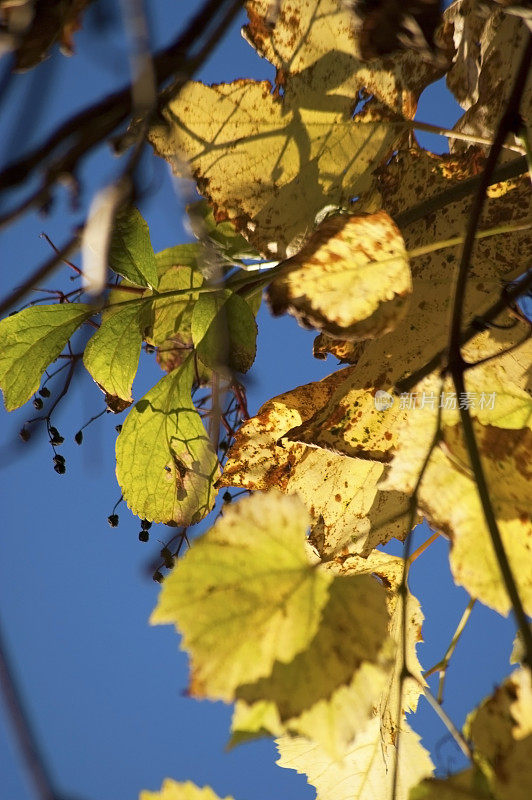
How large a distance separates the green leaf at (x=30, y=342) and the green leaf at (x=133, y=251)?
2 centimetres

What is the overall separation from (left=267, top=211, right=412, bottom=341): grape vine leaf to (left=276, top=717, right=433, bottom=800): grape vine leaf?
0.14 m

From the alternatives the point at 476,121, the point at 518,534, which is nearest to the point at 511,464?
the point at 518,534

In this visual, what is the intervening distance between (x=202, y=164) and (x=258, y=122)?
0.02 m

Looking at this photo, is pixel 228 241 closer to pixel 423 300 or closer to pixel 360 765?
pixel 423 300

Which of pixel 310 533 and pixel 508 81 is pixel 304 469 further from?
pixel 508 81

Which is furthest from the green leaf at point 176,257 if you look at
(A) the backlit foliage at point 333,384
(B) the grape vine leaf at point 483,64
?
(B) the grape vine leaf at point 483,64

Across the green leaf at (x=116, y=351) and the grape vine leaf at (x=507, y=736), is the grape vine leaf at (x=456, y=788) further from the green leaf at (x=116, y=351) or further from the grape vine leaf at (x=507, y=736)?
the green leaf at (x=116, y=351)

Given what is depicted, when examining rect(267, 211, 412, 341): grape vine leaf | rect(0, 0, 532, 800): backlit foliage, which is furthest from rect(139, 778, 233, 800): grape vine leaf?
rect(267, 211, 412, 341): grape vine leaf

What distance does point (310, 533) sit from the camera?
0.76 ft

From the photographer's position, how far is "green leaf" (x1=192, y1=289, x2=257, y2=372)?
231 millimetres

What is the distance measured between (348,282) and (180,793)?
0.44 ft

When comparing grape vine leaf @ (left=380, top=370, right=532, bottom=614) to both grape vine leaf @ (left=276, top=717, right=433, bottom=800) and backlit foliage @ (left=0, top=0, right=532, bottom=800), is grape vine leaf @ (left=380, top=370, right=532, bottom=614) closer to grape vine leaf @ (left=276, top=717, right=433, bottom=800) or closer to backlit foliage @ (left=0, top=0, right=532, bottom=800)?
backlit foliage @ (left=0, top=0, right=532, bottom=800)

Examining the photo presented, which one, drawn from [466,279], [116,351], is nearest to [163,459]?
[116,351]

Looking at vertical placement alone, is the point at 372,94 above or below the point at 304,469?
above
